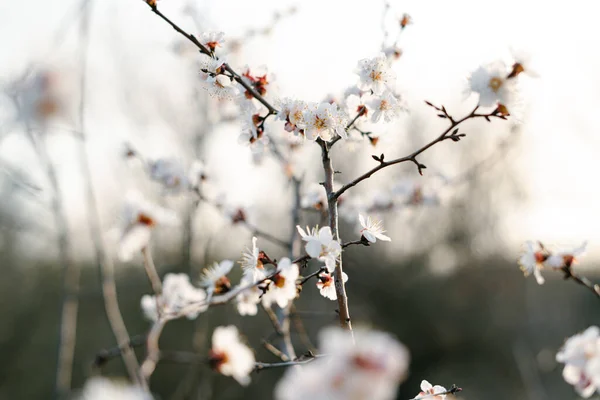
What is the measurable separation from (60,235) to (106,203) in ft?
10.5

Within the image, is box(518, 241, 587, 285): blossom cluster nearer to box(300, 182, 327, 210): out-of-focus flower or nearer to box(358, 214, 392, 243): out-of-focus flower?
box(358, 214, 392, 243): out-of-focus flower

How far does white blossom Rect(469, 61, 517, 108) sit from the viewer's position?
1129 mm

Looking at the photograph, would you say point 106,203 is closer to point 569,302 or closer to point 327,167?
point 327,167

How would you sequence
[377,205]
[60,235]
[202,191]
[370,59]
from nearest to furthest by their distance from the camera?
[60,235]
[370,59]
[202,191]
[377,205]

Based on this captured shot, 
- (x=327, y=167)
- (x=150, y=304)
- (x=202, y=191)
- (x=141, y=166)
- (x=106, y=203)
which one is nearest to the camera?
(x=327, y=167)

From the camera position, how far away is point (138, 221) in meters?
1.29

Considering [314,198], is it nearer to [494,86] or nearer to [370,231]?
[370,231]

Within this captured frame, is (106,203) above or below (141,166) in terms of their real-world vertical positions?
above

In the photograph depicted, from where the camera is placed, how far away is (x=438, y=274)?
10.3 meters

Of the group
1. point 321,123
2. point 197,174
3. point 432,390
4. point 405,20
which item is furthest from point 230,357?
point 197,174

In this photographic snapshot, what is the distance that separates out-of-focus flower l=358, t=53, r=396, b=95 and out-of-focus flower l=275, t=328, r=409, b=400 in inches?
33.0

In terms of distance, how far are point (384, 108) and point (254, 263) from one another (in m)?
0.52

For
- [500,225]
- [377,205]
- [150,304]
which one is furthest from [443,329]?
[150,304]

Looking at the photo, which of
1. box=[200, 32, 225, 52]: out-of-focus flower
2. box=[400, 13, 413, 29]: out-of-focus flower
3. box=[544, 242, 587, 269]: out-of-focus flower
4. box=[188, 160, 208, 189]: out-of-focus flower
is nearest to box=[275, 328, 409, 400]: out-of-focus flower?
box=[200, 32, 225, 52]: out-of-focus flower
